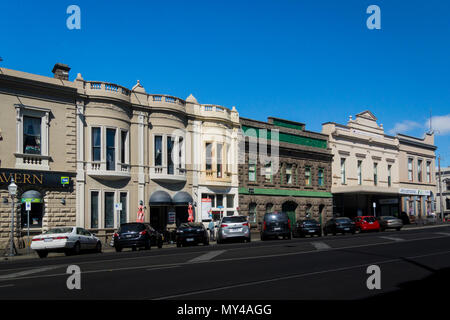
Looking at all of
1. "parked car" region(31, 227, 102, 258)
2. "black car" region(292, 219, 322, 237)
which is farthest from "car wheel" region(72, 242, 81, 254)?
"black car" region(292, 219, 322, 237)

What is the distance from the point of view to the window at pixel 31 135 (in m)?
29.4

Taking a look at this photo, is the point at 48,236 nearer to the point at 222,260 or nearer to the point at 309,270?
the point at 222,260

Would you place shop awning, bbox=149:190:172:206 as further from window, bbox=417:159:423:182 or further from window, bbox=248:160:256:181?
window, bbox=417:159:423:182

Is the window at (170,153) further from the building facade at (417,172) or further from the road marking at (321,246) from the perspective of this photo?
the building facade at (417,172)

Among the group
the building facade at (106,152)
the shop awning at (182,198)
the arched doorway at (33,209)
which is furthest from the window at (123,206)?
the arched doorway at (33,209)

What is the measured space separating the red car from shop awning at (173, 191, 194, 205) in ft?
47.4

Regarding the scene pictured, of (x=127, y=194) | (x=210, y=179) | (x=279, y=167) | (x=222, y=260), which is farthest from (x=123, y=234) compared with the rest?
(x=279, y=167)

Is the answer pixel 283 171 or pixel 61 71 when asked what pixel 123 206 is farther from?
pixel 283 171

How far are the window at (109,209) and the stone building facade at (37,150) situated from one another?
246cm

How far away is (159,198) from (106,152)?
4774 mm

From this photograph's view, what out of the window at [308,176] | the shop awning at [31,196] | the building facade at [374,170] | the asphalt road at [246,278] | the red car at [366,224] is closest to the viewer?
the asphalt road at [246,278]

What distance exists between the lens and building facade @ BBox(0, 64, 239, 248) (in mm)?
29031

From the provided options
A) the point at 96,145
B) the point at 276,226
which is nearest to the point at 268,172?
the point at 276,226

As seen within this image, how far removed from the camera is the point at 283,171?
4578 centimetres
